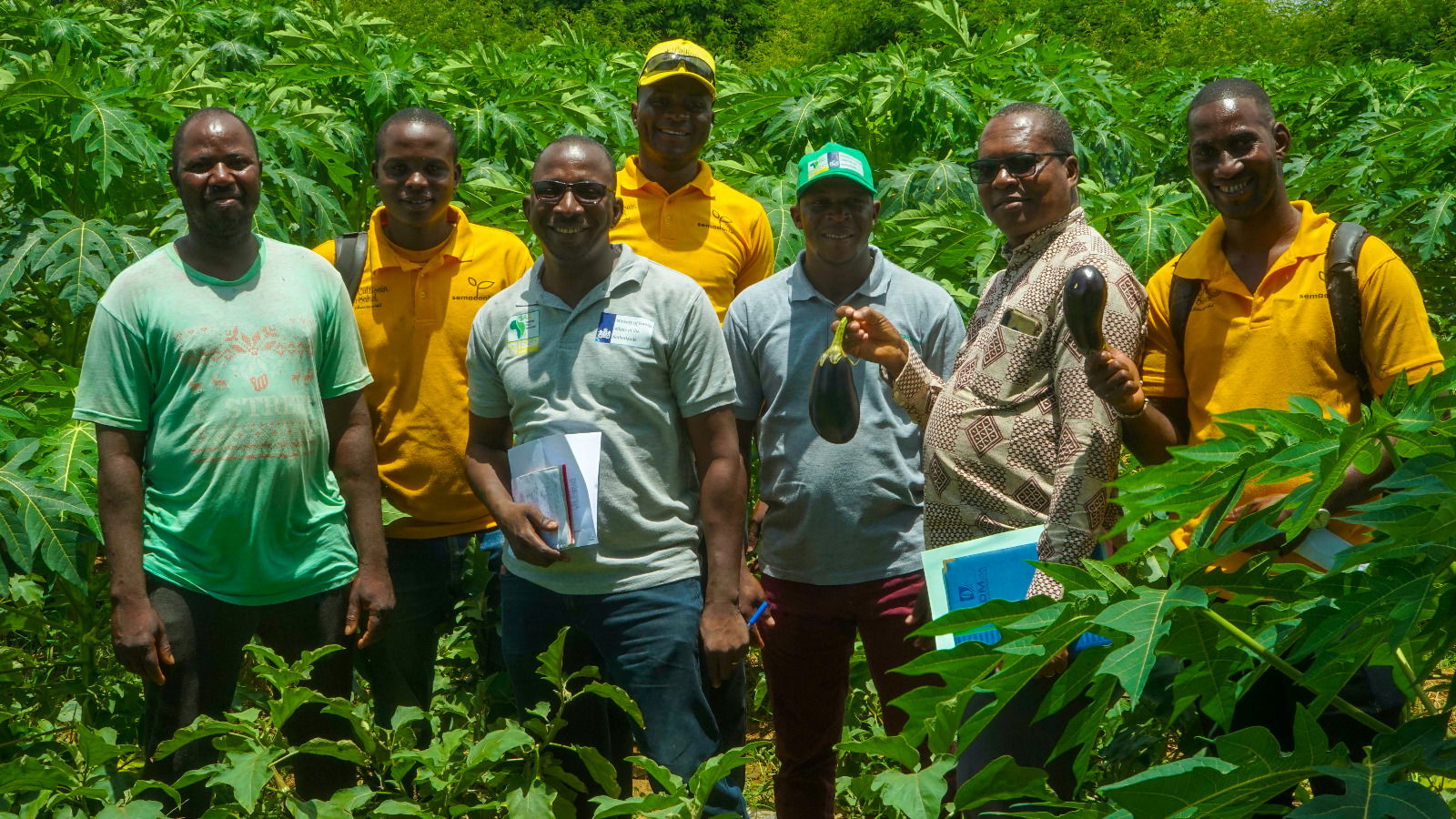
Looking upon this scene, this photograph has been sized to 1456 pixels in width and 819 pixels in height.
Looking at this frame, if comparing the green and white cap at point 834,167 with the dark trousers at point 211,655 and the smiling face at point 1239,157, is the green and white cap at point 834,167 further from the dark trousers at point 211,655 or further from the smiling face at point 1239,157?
the dark trousers at point 211,655

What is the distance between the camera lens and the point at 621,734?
375 cm

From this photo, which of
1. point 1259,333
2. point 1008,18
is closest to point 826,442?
point 1259,333

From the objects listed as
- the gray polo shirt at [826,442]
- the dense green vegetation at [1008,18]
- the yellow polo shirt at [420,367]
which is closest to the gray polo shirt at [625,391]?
the gray polo shirt at [826,442]

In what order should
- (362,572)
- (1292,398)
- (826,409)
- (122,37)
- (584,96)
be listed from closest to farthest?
(1292,398) → (826,409) → (362,572) → (584,96) → (122,37)

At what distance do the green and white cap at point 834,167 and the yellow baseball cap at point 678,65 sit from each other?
2.12ft

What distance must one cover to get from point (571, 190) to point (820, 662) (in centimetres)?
137

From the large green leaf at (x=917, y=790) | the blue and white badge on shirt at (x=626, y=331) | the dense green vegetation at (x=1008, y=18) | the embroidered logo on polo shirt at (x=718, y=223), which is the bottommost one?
the large green leaf at (x=917, y=790)

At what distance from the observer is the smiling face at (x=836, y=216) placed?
3.67m

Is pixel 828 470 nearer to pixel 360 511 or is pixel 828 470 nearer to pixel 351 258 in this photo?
pixel 360 511

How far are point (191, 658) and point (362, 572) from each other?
44 cm

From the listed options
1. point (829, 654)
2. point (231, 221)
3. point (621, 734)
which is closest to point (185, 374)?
point (231, 221)

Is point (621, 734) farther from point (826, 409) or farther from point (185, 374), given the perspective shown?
point (185, 374)

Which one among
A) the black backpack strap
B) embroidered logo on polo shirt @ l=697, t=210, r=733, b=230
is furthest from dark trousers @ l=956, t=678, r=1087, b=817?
embroidered logo on polo shirt @ l=697, t=210, r=733, b=230

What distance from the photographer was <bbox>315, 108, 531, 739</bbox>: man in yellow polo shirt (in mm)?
3873
